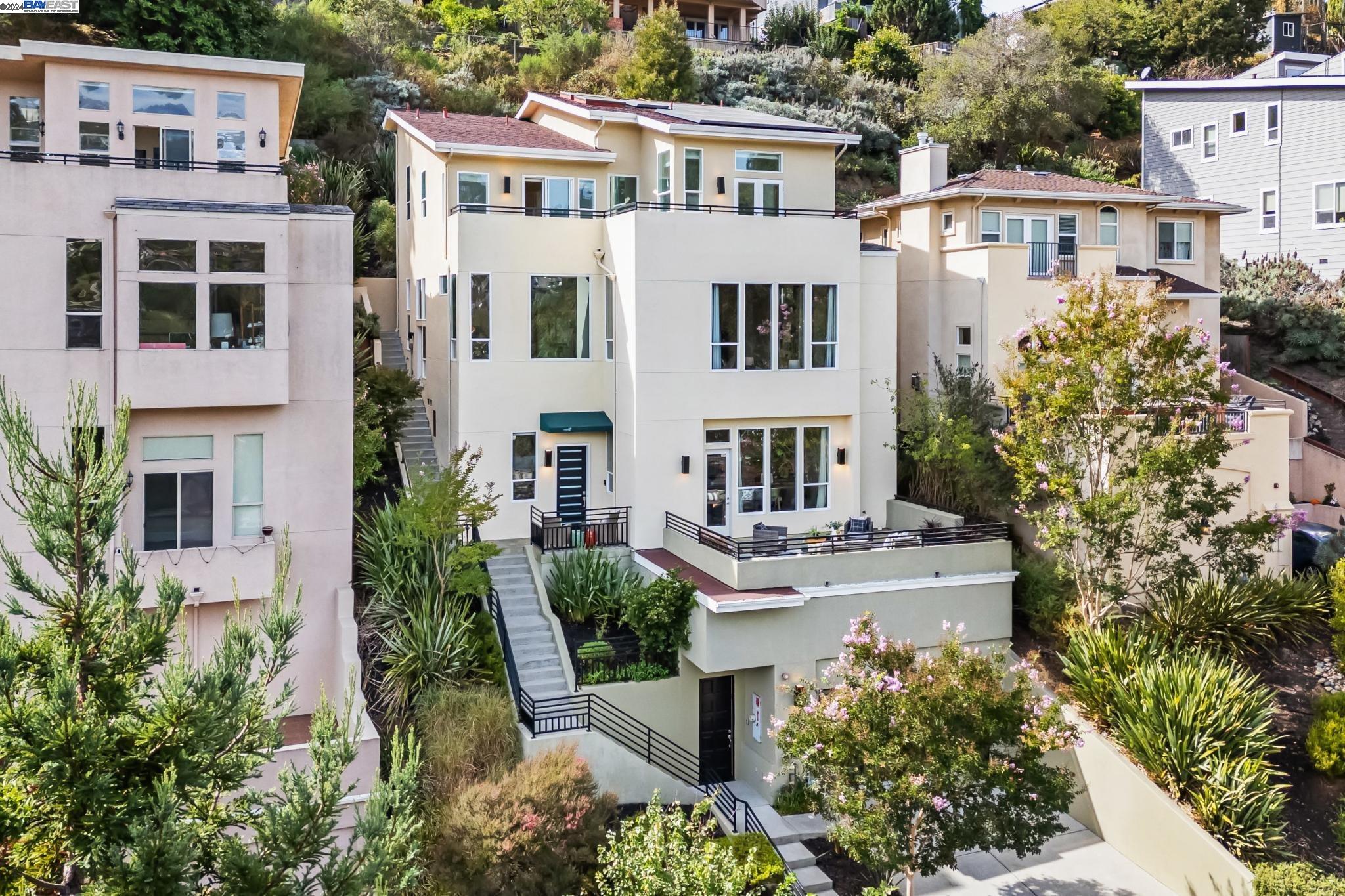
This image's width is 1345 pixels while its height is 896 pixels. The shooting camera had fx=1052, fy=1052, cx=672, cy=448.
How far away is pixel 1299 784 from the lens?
18.4 metres

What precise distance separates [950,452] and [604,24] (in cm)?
4313

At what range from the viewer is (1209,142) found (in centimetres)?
4144

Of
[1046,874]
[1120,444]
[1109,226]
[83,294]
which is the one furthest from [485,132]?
A: [1046,874]

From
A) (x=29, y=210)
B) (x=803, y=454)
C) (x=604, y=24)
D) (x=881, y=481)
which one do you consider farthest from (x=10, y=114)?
(x=604, y=24)

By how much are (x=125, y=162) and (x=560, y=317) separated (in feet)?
30.7

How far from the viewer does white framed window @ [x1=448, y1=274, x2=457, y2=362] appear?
24172 millimetres

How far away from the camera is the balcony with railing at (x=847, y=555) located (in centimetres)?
2048

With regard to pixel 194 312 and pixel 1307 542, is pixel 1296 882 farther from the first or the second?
pixel 194 312

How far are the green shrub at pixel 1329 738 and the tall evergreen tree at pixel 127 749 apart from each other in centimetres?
1644

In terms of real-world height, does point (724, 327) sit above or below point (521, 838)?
above

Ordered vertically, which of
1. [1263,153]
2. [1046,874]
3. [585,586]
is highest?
[1263,153]

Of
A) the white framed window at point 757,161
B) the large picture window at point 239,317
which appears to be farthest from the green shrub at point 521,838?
the white framed window at point 757,161

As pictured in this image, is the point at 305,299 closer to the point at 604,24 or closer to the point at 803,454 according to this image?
the point at 803,454

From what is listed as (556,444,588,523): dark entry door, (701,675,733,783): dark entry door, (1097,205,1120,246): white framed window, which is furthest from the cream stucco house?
(1097,205,1120,246): white framed window
